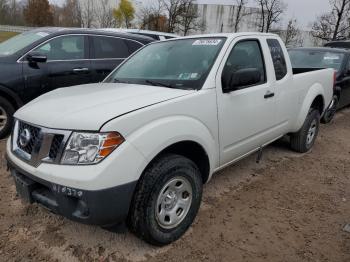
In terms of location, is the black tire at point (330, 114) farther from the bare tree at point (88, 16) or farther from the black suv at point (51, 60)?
the bare tree at point (88, 16)

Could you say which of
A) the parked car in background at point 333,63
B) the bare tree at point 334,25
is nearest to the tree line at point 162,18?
the bare tree at point 334,25

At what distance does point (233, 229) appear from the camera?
3.13 meters

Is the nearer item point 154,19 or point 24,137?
point 24,137

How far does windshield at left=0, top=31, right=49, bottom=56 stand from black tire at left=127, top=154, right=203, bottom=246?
3.80 m

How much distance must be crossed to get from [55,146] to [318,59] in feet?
23.6

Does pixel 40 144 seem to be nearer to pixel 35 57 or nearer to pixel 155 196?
pixel 155 196

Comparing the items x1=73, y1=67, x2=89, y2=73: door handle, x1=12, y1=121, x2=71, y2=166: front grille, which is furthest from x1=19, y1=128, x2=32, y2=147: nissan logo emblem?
x1=73, y1=67, x2=89, y2=73: door handle

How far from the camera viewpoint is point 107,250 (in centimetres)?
278

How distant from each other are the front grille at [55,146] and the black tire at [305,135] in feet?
12.6

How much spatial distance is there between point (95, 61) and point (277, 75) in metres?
3.28

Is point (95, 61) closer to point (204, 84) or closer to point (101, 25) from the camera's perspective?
point (204, 84)

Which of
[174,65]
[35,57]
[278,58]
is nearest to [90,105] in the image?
[174,65]

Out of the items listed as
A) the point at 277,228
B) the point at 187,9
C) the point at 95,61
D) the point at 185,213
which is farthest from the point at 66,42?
the point at 187,9

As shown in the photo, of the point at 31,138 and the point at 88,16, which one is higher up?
the point at 88,16
